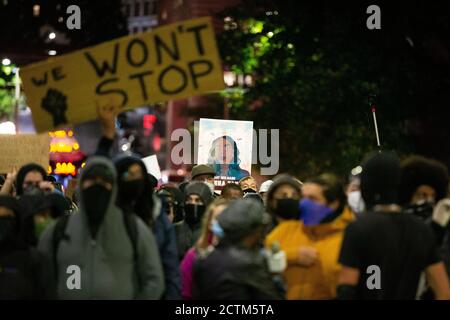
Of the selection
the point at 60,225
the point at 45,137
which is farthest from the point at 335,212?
the point at 45,137

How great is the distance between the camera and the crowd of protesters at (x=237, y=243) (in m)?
7.05

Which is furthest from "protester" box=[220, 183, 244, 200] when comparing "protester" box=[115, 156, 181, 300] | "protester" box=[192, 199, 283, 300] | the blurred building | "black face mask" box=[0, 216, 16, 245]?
the blurred building

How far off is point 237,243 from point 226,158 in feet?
25.7

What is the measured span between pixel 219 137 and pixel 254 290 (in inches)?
311

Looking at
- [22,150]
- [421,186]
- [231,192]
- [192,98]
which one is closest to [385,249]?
[421,186]

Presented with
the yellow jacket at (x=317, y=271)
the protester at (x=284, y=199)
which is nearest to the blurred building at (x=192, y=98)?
the protester at (x=284, y=199)

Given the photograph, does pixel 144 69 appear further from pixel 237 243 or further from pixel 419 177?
pixel 419 177

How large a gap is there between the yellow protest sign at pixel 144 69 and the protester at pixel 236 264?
3.59 ft

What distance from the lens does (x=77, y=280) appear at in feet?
24.1

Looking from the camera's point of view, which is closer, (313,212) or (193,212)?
(313,212)

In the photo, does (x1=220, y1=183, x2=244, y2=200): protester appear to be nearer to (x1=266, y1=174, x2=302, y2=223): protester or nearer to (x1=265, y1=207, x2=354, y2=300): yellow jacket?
(x1=266, y1=174, x2=302, y2=223): protester

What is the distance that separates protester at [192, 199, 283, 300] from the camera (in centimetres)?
685

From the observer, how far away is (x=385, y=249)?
23.3 feet

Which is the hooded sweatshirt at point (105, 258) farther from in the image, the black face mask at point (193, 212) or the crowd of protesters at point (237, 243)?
the black face mask at point (193, 212)
